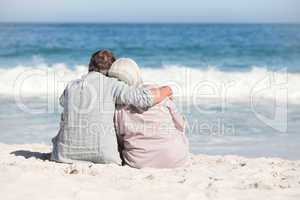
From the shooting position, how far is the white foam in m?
11.7

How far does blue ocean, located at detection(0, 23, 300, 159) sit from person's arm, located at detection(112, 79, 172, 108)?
2067 mm

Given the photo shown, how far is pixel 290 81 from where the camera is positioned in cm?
1384

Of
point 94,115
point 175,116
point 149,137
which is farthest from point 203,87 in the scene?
point 94,115

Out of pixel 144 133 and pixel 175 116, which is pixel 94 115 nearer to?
Answer: pixel 144 133

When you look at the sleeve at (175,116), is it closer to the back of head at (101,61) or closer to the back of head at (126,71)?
the back of head at (126,71)

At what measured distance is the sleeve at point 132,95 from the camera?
14.9 feet

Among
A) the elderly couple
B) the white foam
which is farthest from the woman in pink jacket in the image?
the white foam

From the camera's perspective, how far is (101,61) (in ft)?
15.5

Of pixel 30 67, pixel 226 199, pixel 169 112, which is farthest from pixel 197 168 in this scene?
pixel 30 67

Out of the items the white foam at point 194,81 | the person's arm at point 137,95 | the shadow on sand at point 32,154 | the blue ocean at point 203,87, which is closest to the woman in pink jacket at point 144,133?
the person's arm at point 137,95

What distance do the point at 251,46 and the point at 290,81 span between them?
10.8 meters

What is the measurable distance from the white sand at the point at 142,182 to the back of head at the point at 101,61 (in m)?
0.83

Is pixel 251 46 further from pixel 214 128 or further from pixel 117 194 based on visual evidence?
pixel 117 194

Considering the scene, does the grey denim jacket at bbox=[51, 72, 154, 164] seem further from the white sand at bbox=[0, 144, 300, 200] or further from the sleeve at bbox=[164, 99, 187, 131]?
the sleeve at bbox=[164, 99, 187, 131]
